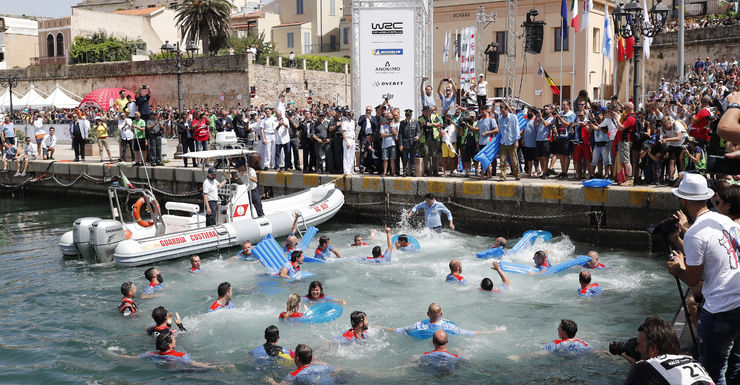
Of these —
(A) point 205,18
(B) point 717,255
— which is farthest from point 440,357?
(A) point 205,18

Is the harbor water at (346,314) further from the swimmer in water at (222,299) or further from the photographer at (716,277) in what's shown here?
the photographer at (716,277)

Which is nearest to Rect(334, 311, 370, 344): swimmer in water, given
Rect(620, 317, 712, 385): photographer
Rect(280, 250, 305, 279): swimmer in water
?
Rect(280, 250, 305, 279): swimmer in water

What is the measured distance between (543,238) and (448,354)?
20.7 feet

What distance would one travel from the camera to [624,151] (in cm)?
1420

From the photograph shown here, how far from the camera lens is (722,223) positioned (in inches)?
194

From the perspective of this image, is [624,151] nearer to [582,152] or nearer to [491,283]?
[582,152]

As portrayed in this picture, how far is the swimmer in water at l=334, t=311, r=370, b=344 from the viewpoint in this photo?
8727mm

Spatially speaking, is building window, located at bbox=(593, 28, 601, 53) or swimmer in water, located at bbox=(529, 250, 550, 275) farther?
building window, located at bbox=(593, 28, 601, 53)

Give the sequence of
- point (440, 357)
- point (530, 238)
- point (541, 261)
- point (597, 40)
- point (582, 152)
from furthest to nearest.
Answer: point (597, 40)
point (582, 152)
point (530, 238)
point (541, 261)
point (440, 357)

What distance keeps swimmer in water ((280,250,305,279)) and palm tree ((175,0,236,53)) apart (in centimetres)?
3714

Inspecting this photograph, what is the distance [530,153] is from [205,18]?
116 ft

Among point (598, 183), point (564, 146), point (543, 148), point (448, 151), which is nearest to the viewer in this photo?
point (598, 183)

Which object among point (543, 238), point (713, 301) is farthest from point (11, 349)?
point (543, 238)

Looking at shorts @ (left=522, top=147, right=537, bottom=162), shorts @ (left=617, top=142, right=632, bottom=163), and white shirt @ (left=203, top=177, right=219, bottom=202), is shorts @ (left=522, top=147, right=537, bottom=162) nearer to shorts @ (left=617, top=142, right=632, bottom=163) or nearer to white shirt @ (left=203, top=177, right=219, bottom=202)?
shorts @ (left=617, top=142, right=632, bottom=163)
